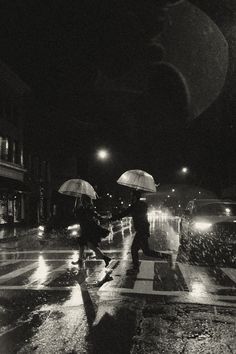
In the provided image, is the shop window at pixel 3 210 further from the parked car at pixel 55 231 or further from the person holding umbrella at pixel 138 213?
the person holding umbrella at pixel 138 213

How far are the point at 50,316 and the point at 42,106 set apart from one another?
132 feet

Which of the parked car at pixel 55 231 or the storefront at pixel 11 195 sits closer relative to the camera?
the parked car at pixel 55 231

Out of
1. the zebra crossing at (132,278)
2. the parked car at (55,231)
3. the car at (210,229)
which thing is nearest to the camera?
the zebra crossing at (132,278)

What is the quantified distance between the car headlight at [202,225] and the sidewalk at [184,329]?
19.7 feet

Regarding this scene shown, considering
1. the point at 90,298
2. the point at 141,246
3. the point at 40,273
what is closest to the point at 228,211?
the point at 141,246

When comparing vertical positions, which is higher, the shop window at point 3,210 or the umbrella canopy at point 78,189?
the shop window at point 3,210

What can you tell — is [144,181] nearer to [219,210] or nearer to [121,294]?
[121,294]

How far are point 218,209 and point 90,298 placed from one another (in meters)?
8.38

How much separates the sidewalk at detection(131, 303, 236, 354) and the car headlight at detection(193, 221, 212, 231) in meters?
5.99

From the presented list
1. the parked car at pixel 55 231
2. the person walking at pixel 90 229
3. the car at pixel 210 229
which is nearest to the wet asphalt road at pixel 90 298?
the person walking at pixel 90 229

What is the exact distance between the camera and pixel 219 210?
1476 centimetres

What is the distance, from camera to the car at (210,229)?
1262 centimetres

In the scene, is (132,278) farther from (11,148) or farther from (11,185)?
(11,148)

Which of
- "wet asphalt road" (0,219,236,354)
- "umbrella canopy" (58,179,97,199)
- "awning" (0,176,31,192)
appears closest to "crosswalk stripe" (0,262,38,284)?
"wet asphalt road" (0,219,236,354)
